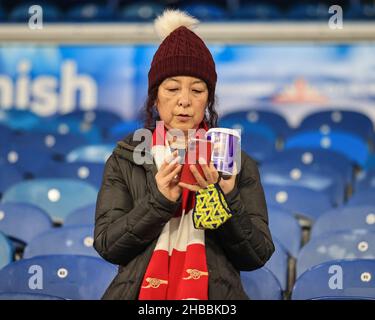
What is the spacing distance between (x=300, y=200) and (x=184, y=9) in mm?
2843

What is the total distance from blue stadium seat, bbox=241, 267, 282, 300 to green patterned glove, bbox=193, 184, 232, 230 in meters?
0.85

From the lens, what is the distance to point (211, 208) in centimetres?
A: 272

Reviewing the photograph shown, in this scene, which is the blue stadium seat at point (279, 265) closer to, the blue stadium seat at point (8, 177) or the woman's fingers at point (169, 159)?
the woman's fingers at point (169, 159)

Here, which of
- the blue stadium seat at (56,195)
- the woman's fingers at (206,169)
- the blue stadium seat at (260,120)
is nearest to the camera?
the woman's fingers at (206,169)

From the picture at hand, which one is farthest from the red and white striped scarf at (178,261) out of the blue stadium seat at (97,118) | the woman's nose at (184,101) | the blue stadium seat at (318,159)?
the blue stadium seat at (97,118)

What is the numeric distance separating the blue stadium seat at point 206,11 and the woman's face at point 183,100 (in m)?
4.01

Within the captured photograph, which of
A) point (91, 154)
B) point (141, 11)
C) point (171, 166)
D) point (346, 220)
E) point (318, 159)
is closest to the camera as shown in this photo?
point (171, 166)

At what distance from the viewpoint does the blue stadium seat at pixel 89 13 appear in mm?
7022

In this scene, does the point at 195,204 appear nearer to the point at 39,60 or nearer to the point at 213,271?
the point at 213,271

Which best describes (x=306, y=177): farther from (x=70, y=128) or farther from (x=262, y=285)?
(x=70, y=128)

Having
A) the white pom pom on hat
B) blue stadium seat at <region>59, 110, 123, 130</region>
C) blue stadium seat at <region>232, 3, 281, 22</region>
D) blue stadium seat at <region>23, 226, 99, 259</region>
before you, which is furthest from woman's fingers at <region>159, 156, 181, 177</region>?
blue stadium seat at <region>232, 3, 281, 22</region>
